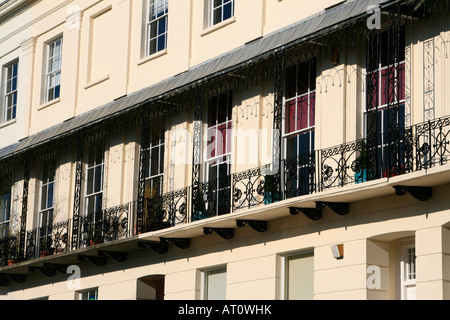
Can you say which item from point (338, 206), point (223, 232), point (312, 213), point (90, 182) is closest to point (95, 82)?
point (90, 182)

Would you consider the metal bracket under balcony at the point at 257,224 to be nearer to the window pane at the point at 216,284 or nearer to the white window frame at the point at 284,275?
the white window frame at the point at 284,275

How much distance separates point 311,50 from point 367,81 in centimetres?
193

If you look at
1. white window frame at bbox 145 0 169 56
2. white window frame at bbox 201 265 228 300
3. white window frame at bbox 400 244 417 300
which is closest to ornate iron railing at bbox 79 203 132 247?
white window frame at bbox 201 265 228 300

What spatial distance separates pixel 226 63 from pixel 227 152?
1.89m

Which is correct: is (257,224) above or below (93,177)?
below

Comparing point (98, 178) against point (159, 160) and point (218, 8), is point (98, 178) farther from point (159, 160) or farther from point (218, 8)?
point (218, 8)

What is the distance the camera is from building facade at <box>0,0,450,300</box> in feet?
55.4

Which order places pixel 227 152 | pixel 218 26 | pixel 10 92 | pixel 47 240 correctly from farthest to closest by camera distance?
pixel 10 92 → pixel 47 240 → pixel 218 26 → pixel 227 152

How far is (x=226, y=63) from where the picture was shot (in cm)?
2033

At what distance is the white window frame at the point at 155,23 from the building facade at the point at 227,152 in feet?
0.16

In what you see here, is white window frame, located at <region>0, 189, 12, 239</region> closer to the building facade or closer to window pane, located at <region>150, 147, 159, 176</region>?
the building facade

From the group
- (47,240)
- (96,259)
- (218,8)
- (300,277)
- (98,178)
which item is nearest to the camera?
(300,277)

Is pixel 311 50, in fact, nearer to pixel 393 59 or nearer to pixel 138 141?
pixel 393 59
